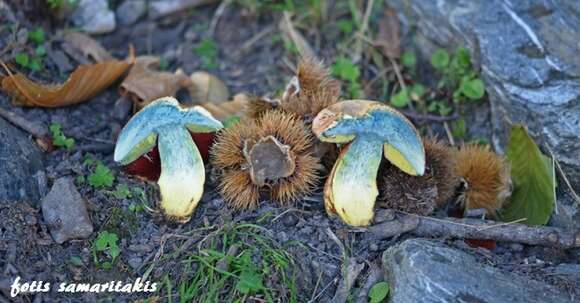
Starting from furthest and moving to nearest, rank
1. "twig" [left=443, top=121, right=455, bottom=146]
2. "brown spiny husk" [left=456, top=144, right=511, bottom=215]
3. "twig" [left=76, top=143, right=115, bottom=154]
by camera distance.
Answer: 1. "twig" [left=443, top=121, right=455, bottom=146]
2. "twig" [left=76, top=143, right=115, bottom=154]
3. "brown spiny husk" [left=456, top=144, right=511, bottom=215]

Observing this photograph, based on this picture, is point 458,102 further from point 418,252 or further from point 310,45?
point 418,252

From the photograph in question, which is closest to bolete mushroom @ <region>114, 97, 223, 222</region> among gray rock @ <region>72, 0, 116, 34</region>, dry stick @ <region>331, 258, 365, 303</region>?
dry stick @ <region>331, 258, 365, 303</region>

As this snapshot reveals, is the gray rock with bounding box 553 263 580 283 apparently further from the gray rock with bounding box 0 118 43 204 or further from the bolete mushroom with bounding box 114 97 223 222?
the gray rock with bounding box 0 118 43 204

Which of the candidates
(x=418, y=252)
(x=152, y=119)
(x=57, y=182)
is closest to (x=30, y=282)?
(x=57, y=182)

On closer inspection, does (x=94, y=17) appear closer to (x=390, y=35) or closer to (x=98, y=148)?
(x=98, y=148)

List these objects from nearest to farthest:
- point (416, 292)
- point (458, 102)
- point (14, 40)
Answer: point (416, 292) < point (14, 40) < point (458, 102)
